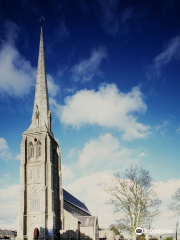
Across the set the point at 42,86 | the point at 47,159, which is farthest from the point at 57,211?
the point at 42,86

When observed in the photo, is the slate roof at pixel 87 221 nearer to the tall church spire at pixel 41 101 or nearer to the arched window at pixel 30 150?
the arched window at pixel 30 150

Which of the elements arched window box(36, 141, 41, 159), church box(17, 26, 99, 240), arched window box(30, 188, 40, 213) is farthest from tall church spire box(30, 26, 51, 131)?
arched window box(30, 188, 40, 213)

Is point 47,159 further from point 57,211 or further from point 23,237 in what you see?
point 23,237

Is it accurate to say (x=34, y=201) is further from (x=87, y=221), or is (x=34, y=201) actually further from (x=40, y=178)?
(x=87, y=221)

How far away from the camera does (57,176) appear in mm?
54750

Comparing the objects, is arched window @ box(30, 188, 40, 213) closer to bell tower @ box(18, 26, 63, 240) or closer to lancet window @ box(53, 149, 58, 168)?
bell tower @ box(18, 26, 63, 240)

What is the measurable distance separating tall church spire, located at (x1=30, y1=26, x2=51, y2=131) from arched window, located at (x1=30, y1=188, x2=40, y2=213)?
13639mm

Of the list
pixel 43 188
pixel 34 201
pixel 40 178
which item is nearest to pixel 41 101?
pixel 40 178

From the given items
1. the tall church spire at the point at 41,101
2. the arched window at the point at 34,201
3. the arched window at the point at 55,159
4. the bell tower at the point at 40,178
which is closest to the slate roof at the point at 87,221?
the bell tower at the point at 40,178

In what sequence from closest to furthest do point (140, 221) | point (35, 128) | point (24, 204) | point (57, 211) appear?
point (140, 221) → point (24, 204) → point (57, 211) → point (35, 128)

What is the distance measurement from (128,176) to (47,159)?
2374 centimetres

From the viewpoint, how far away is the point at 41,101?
192 ft

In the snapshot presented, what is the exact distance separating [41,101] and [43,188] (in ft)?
67.9

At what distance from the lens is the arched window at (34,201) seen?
4759 centimetres
